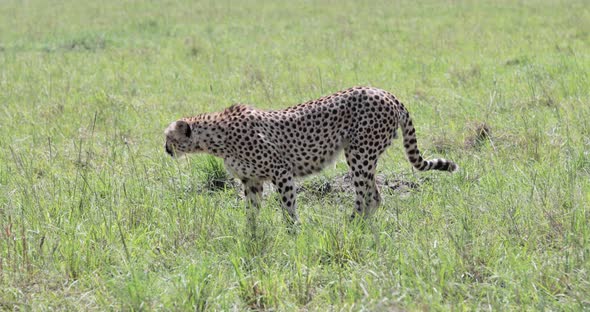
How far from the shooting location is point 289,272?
3.95 meters

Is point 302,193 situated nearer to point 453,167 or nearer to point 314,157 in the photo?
point 314,157

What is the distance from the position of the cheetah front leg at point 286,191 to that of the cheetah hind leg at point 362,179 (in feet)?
1.38

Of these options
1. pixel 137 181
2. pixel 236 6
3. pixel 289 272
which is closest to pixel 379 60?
pixel 137 181

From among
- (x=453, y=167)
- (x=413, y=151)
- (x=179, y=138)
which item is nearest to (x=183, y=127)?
(x=179, y=138)

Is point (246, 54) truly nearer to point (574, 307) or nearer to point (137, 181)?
point (137, 181)

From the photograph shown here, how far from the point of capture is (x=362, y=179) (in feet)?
16.5

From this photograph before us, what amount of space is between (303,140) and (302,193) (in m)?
0.64

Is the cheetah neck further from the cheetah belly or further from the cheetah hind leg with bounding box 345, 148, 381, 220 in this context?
the cheetah hind leg with bounding box 345, 148, 381, 220

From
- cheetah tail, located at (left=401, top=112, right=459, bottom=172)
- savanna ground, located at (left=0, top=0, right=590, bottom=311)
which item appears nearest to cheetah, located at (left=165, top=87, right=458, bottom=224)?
cheetah tail, located at (left=401, top=112, right=459, bottom=172)

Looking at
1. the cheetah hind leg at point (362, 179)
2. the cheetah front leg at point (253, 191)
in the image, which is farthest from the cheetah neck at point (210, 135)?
the cheetah hind leg at point (362, 179)

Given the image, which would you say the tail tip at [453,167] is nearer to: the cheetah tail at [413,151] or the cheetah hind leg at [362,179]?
the cheetah tail at [413,151]

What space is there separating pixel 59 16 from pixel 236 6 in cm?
469

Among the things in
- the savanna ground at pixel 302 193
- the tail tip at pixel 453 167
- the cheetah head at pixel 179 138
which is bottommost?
the savanna ground at pixel 302 193

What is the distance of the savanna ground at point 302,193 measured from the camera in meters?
3.67
